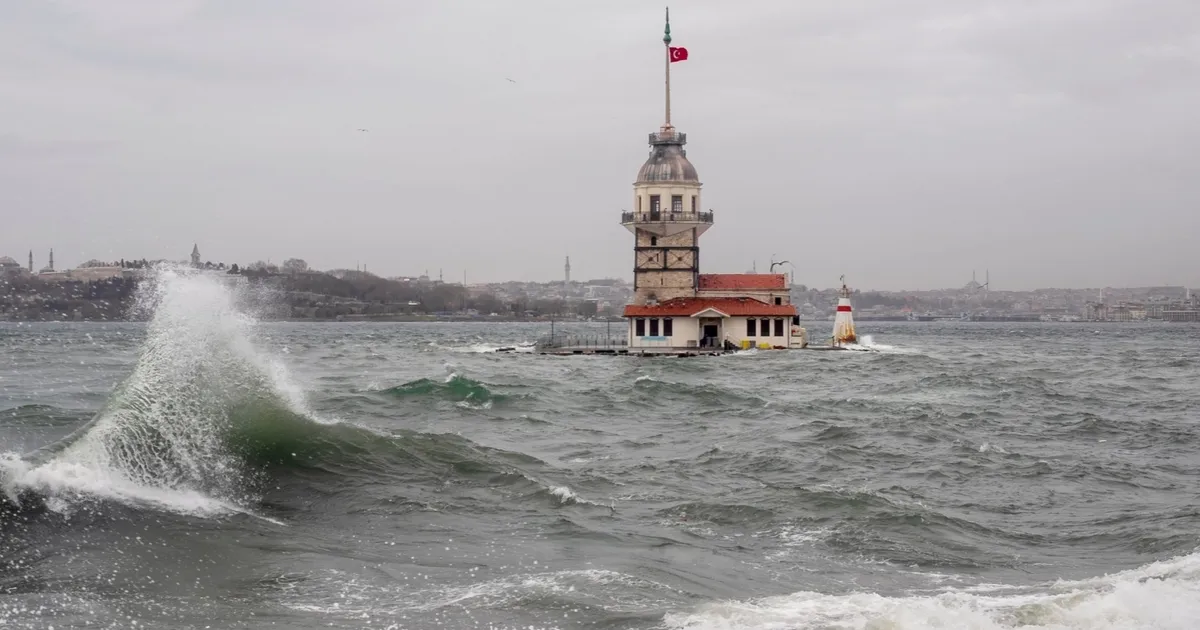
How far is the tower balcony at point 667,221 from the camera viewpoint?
197 ft

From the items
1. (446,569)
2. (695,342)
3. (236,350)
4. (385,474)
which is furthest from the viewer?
(695,342)

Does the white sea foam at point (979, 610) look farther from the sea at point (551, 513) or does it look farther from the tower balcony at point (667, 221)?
the tower balcony at point (667, 221)

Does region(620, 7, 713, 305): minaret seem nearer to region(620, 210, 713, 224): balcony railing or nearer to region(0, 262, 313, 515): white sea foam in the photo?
region(620, 210, 713, 224): balcony railing

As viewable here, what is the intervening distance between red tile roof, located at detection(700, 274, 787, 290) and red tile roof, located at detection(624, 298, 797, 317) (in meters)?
1.51

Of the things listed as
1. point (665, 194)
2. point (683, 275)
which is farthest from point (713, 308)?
point (665, 194)

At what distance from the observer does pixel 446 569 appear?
41.3 ft

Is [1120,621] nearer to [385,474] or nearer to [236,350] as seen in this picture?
[385,474]

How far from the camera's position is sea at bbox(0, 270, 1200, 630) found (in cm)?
1098

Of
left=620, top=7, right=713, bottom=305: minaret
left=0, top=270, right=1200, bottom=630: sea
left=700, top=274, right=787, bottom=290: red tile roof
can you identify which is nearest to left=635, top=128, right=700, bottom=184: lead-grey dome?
left=620, top=7, right=713, bottom=305: minaret

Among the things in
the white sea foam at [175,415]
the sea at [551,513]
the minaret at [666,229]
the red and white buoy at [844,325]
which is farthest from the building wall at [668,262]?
the white sea foam at [175,415]

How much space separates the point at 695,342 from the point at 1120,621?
154ft

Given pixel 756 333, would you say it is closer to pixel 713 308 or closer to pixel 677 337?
pixel 713 308

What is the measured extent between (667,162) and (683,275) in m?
5.92

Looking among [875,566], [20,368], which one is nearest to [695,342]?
[20,368]
